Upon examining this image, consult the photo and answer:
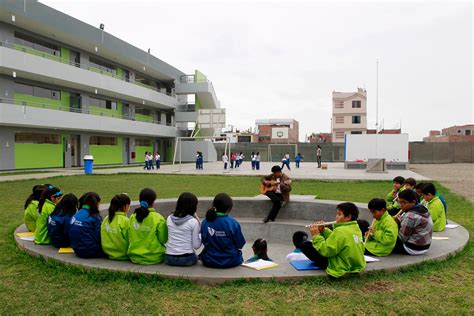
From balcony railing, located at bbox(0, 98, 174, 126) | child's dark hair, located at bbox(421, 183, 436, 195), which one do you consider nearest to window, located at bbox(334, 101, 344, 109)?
balcony railing, located at bbox(0, 98, 174, 126)

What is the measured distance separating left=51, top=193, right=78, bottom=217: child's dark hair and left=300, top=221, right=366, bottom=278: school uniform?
3753 millimetres

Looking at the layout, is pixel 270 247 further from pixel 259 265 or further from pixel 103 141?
A: pixel 103 141

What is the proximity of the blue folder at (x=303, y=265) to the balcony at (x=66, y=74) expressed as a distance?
24.7 metres

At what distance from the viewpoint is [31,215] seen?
6.91m

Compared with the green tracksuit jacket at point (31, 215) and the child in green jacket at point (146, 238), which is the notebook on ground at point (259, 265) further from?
the green tracksuit jacket at point (31, 215)

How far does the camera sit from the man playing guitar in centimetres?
854

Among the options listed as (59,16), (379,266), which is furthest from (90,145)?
(379,266)

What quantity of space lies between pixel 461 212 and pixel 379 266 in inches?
265

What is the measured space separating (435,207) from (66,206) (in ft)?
20.6

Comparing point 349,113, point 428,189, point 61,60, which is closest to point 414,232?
point 428,189

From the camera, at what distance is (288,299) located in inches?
162

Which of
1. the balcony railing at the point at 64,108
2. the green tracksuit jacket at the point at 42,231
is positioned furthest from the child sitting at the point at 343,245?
the balcony railing at the point at 64,108

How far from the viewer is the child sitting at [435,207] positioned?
680cm

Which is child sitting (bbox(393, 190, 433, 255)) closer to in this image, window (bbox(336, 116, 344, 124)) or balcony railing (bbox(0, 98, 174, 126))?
balcony railing (bbox(0, 98, 174, 126))
